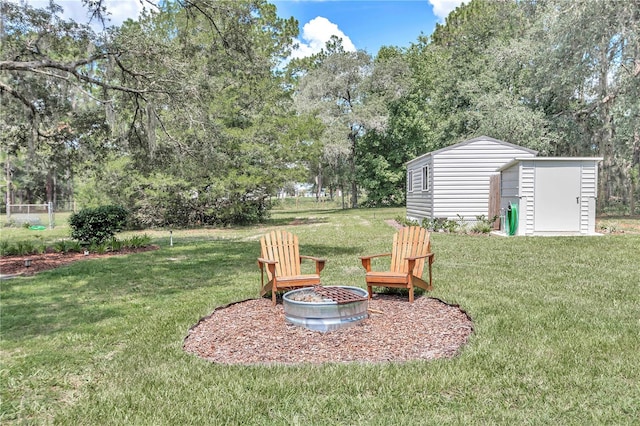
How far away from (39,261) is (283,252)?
563 centimetres

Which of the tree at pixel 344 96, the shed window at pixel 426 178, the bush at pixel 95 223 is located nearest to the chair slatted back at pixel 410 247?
the bush at pixel 95 223

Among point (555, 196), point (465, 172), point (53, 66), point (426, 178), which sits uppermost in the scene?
point (53, 66)

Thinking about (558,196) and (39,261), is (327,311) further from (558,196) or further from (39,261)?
(558,196)

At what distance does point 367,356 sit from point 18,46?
8.88 m

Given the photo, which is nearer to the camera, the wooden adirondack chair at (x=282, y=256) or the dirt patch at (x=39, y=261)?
the wooden adirondack chair at (x=282, y=256)

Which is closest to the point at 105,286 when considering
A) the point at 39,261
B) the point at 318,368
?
the point at 39,261

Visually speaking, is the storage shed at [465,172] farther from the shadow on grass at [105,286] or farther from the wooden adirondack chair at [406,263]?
the wooden adirondack chair at [406,263]

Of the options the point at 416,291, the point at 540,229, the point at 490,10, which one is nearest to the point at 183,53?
the point at 416,291

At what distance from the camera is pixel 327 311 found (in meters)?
3.96

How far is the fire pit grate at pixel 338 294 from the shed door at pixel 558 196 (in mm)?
8989

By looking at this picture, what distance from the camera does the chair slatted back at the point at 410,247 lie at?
5.45 m

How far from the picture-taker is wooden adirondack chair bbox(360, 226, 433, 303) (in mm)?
5016

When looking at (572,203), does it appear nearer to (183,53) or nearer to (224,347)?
(183,53)

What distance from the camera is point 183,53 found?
899cm
